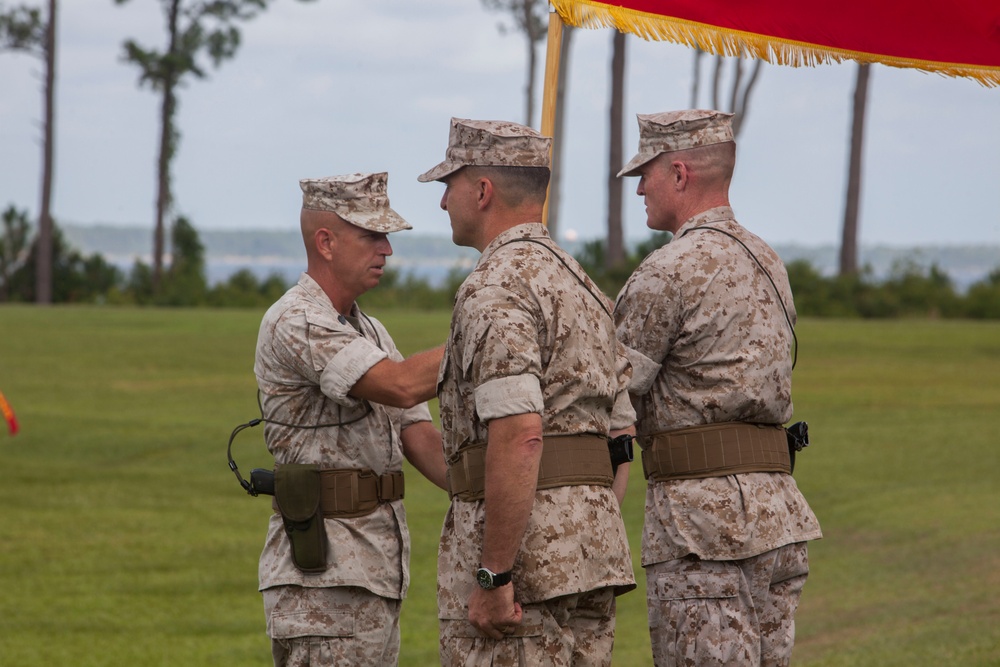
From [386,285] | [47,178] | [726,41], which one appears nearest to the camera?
[726,41]

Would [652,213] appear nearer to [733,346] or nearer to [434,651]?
[733,346]

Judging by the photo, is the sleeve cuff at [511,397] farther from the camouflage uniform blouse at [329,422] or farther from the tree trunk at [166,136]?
the tree trunk at [166,136]

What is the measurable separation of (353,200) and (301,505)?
0.93m

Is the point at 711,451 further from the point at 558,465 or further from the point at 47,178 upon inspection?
the point at 47,178

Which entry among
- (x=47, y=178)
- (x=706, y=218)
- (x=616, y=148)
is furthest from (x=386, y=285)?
(x=706, y=218)

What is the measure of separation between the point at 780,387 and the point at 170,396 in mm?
15200

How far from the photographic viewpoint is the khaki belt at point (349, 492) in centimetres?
417

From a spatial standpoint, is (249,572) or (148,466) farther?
(148,466)

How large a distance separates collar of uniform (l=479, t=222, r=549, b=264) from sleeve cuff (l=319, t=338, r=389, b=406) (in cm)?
51

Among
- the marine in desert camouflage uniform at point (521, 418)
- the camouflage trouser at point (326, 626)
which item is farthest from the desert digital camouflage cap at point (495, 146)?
the camouflage trouser at point (326, 626)

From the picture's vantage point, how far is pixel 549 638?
3.62 m

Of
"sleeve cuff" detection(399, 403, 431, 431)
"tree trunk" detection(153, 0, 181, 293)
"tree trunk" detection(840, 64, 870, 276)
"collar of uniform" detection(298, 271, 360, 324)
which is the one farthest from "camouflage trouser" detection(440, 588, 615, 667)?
"tree trunk" detection(153, 0, 181, 293)

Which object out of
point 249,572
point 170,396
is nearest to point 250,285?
point 170,396

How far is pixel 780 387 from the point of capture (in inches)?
171
